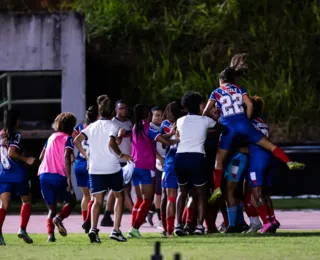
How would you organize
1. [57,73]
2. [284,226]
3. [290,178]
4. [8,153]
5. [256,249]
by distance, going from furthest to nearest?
[57,73], [290,178], [284,226], [8,153], [256,249]

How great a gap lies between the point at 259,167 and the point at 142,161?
1569 millimetres

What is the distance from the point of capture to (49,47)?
111 feet

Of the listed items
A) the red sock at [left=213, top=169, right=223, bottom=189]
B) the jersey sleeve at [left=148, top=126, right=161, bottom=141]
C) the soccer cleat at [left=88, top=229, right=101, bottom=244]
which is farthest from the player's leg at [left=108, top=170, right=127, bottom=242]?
the red sock at [left=213, top=169, right=223, bottom=189]

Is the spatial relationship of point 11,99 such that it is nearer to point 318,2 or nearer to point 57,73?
point 57,73

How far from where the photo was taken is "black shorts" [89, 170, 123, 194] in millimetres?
16234

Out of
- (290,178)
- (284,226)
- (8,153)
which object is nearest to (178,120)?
(8,153)

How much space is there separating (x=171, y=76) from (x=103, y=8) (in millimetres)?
3149

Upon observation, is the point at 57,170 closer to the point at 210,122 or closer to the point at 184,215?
the point at 210,122

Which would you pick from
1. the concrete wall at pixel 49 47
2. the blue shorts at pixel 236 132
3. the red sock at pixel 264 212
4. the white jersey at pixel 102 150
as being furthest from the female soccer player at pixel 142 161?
the concrete wall at pixel 49 47

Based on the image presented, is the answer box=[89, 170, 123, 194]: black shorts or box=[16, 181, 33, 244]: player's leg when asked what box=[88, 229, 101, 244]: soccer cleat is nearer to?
box=[89, 170, 123, 194]: black shorts

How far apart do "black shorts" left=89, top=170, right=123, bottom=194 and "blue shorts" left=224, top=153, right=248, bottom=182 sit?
6.40ft

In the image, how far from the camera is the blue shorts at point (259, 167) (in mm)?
17625

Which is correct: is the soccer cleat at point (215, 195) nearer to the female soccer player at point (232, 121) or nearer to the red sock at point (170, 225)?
the female soccer player at point (232, 121)

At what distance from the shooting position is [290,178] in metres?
31.6
